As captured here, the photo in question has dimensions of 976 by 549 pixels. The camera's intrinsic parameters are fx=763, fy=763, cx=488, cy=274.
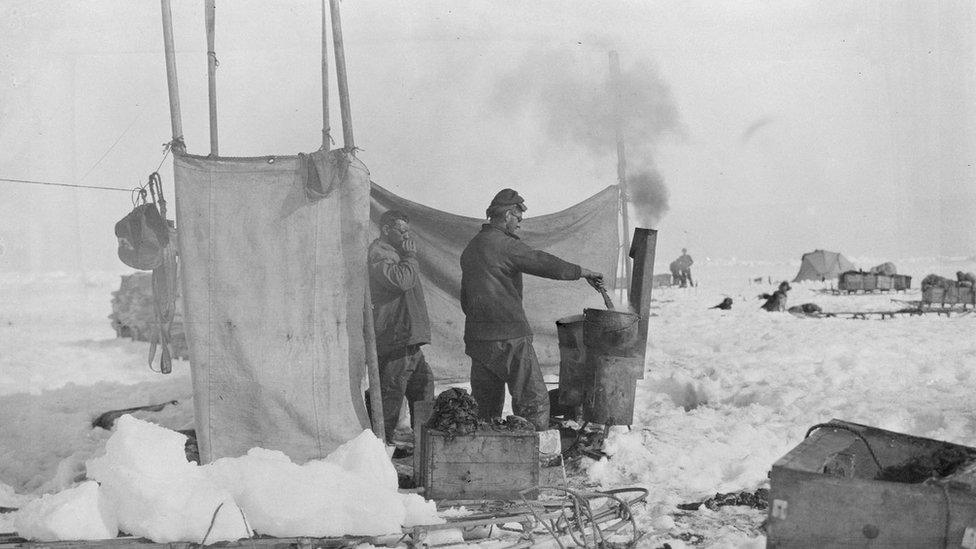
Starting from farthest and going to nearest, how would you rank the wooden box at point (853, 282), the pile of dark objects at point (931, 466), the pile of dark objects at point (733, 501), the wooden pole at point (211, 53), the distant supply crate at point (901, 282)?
the distant supply crate at point (901, 282)
the wooden box at point (853, 282)
the wooden pole at point (211, 53)
the pile of dark objects at point (733, 501)
the pile of dark objects at point (931, 466)

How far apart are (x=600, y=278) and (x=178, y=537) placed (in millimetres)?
3359

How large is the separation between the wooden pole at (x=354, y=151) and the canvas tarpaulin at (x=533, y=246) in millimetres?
2011

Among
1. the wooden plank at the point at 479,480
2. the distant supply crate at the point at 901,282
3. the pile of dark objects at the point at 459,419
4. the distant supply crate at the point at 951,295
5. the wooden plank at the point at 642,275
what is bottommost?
the distant supply crate at the point at 901,282

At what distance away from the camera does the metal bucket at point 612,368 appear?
5809 mm

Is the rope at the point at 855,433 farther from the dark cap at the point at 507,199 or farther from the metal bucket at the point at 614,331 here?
the dark cap at the point at 507,199

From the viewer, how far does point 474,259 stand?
579 cm

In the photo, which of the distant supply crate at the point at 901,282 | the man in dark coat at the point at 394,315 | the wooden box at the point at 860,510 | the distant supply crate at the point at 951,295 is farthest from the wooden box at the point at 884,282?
the wooden box at the point at 860,510

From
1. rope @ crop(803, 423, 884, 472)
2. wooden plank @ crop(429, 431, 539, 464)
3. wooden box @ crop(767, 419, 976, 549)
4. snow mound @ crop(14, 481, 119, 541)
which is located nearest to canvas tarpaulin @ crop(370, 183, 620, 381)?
wooden plank @ crop(429, 431, 539, 464)

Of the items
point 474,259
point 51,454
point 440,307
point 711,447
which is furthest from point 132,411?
point 711,447

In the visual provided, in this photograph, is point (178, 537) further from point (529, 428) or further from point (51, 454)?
point (51, 454)

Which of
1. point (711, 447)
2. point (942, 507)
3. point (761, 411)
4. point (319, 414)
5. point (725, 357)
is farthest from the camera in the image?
point (725, 357)

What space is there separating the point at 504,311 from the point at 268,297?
1.69 meters

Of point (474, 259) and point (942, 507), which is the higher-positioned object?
point (474, 259)

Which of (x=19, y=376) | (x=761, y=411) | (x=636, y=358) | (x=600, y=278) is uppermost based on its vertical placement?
(x=600, y=278)
